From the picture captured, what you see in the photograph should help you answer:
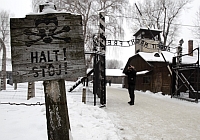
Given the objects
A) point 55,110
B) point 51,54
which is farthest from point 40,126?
point 51,54

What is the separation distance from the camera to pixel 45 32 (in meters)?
2.09

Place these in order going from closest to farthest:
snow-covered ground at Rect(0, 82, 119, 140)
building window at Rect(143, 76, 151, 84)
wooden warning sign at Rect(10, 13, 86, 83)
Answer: wooden warning sign at Rect(10, 13, 86, 83)
snow-covered ground at Rect(0, 82, 119, 140)
building window at Rect(143, 76, 151, 84)

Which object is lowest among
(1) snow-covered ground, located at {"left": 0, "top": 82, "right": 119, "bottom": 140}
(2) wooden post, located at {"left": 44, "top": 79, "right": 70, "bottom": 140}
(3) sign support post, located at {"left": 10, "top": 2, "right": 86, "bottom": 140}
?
(1) snow-covered ground, located at {"left": 0, "top": 82, "right": 119, "bottom": 140}

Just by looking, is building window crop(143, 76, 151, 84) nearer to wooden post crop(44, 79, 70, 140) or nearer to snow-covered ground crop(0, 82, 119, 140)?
snow-covered ground crop(0, 82, 119, 140)

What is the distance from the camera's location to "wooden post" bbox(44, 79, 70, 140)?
2.12 metres

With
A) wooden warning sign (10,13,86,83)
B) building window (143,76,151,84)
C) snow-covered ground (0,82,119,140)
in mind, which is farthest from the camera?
building window (143,76,151,84)

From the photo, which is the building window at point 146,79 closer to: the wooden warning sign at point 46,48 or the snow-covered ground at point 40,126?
the snow-covered ground at point 40,126

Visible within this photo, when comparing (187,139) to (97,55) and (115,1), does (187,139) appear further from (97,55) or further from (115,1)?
(115,1)

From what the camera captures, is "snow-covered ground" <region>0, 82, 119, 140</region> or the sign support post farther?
"snow-covered ground" <region>0, 82, 119, 140</region>

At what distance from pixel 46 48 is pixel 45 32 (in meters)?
0.17

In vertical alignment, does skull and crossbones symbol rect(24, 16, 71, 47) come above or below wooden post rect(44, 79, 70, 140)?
above

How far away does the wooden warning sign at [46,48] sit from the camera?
2.04 meters

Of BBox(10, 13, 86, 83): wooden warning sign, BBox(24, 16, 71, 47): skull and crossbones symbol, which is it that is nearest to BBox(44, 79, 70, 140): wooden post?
BBox(10, 13, 86, 83): wooden warning sign

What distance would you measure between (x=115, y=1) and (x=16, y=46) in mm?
18861
